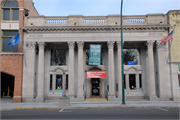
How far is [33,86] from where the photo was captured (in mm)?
19375

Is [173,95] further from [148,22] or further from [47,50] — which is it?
[47,50]

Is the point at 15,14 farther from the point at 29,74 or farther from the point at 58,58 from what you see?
the point at 29,74

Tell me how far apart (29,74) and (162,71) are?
1583cm

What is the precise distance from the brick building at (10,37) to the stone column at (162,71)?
16.5 meters

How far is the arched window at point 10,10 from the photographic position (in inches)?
808

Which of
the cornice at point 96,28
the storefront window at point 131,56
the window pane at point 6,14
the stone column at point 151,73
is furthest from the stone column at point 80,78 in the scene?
the window pane at point 6,14

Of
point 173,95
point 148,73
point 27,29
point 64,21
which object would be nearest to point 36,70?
point 27,29

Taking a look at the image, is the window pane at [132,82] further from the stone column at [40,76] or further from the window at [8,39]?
the window at [8,39]

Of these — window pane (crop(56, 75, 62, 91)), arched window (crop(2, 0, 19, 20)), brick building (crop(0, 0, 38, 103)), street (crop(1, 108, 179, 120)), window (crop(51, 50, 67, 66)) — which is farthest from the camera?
window (crop(51, 50, 67, 66))

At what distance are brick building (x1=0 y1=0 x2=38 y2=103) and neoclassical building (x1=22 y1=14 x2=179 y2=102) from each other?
639 mm

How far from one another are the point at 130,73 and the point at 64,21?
11.0 metres

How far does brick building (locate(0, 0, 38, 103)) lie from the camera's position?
1944cm

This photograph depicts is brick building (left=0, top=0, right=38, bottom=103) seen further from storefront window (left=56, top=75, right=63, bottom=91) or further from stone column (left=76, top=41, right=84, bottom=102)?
stone column (left=76, top=41, right=84, bottom=102)

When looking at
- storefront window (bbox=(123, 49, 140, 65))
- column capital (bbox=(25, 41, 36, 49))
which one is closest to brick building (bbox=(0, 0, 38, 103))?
column capital (bbox=(25, 41, 36, 49))
